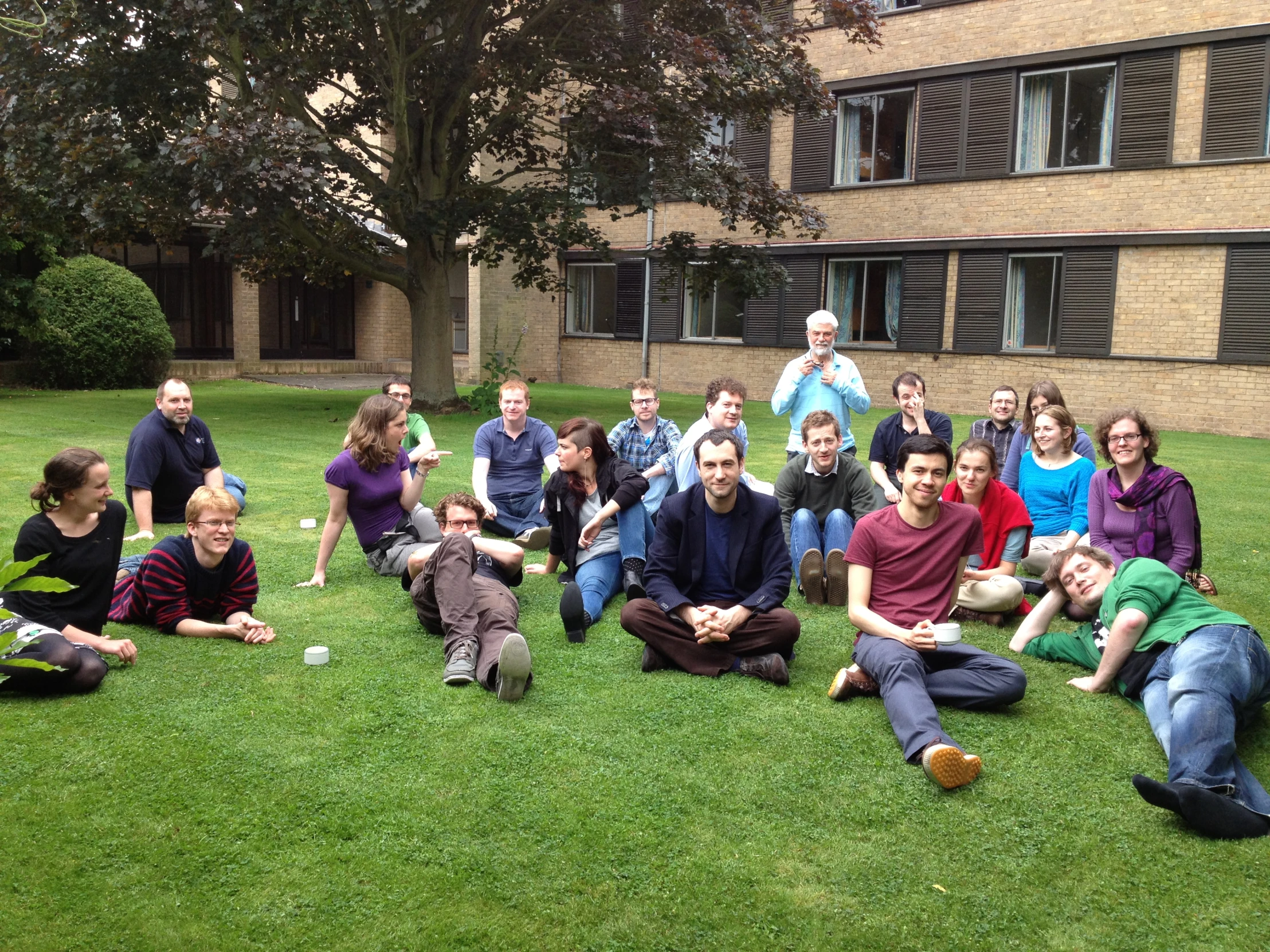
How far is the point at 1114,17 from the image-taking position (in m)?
17.8

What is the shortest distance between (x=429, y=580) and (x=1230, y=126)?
1668cm

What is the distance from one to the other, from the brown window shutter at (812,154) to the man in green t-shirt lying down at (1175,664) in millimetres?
17868

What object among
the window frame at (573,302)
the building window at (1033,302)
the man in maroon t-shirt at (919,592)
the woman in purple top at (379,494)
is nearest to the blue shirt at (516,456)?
the woman in purple top at (379,494)

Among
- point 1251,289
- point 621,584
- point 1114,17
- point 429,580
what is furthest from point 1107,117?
point 429,580

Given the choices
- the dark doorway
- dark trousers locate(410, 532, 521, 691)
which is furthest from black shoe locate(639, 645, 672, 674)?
the dark doorway

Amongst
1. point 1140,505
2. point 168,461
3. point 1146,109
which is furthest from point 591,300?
point 1140,505

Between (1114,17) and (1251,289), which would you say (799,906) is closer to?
(1251,289)

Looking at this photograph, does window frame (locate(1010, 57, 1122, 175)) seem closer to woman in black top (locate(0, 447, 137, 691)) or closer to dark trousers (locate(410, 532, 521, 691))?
dark trousers (locate(410, 532, 521, 691))

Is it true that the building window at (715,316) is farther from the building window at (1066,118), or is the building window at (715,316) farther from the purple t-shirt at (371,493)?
the purple t-shirt at (371,493)

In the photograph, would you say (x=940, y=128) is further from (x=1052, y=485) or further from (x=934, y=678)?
(x=934, y=678)

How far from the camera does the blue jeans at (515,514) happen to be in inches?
315

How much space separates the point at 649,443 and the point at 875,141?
15898 millimetres

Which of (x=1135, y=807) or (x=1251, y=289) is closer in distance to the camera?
(x=1135, y=807)

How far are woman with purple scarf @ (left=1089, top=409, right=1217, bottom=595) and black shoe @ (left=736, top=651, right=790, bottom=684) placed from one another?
2.14m
